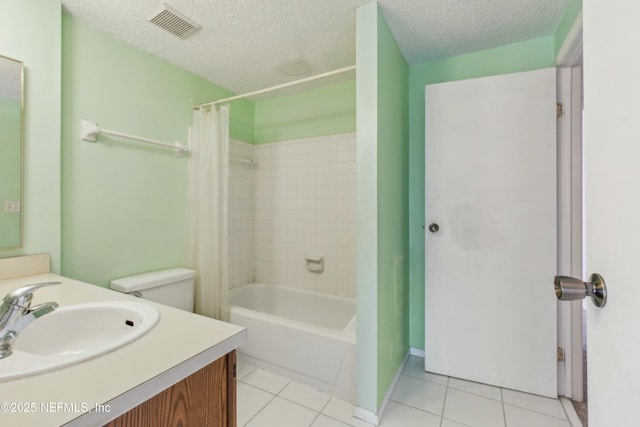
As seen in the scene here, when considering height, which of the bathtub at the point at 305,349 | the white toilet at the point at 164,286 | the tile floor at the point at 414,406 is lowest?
the tile floor at the point at 414,406

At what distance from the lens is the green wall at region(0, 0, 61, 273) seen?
127 cm

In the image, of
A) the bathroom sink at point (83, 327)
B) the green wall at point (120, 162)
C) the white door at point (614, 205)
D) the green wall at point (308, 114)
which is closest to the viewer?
the white door at point (614, 205)

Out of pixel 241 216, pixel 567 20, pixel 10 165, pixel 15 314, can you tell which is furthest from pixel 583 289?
pixel 241 216

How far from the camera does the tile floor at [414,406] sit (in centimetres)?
142

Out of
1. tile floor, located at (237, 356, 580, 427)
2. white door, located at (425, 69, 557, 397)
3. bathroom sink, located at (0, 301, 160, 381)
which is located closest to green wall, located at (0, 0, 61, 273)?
bathroom sink, located at (0, 301, 160, 381)

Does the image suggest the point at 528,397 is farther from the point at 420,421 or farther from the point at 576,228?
the point at 576,228

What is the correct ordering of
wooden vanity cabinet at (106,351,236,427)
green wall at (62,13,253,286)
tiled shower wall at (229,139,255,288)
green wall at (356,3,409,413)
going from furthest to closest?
tiled shower wall at (229,139,255,288), green wall at (62,13,253,286), green wall at (356,3,409,413), wooden vanity cabinet at (106,351,236,427)

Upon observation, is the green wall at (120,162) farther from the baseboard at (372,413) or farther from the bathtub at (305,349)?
the baseboard at (372,413)

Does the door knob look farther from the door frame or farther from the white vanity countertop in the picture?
the door frame

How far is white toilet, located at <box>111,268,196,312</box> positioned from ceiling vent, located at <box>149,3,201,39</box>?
151cm

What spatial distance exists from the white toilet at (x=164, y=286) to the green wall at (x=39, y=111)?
0.34 metres

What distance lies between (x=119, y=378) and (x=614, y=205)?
0.98 metres

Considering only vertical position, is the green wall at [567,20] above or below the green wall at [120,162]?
above

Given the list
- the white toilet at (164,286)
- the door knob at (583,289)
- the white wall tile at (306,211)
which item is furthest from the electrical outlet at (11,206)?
the door knob at (583,289)
